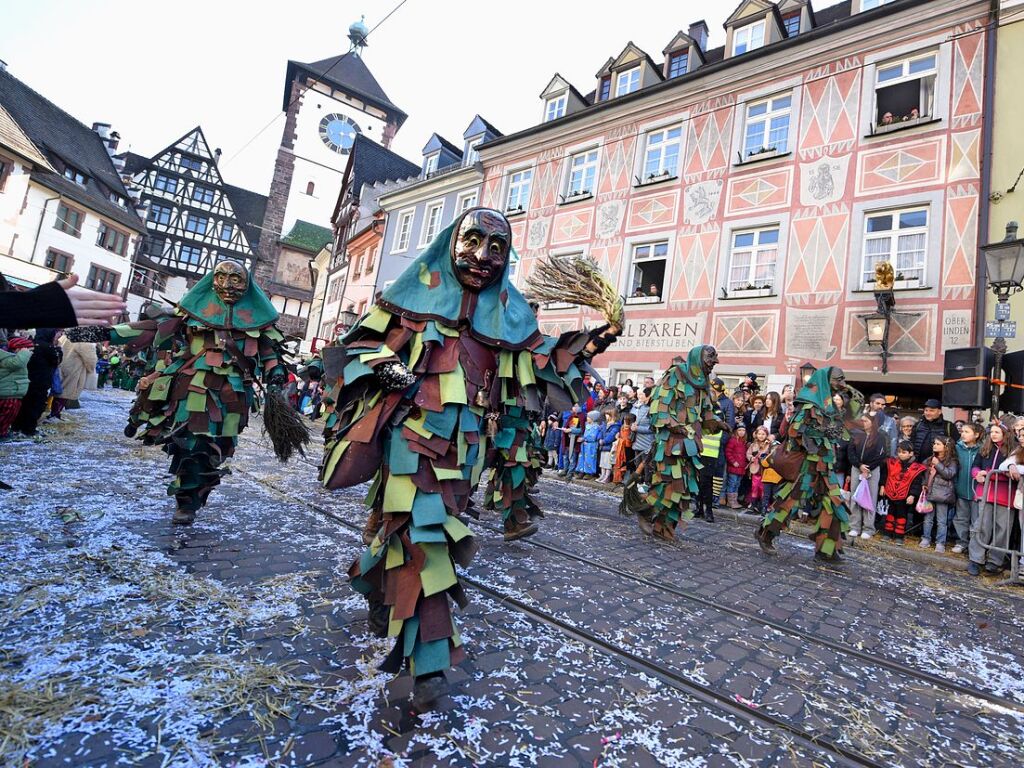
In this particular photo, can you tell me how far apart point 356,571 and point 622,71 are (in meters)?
20.0

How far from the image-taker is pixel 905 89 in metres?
13.0

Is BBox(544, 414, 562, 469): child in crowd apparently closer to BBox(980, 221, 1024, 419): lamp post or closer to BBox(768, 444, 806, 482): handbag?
BBox(768, 444, 806, 482): handbag

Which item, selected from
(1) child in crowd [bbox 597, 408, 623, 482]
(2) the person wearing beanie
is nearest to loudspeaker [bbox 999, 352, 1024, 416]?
(1) child in crowd [bbox 597, 408, 623, 482]

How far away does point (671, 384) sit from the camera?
6.74 m

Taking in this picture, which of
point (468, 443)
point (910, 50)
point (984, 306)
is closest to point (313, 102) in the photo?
point (910, 50)

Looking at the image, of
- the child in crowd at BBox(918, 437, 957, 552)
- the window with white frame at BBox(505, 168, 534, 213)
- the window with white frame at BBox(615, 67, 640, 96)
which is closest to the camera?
the child in crowd at BBox(918, 437, 957, 552)

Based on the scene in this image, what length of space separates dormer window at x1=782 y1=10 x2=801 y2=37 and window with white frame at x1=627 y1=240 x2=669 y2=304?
673cm

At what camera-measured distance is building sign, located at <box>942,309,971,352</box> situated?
10.9m

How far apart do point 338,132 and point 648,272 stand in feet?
139

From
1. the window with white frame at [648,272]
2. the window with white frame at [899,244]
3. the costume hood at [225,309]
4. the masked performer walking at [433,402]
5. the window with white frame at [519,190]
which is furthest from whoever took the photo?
the window with white frame at [519,190]

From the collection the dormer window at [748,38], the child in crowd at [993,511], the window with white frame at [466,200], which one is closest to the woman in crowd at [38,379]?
the child in crowd at [993,511]

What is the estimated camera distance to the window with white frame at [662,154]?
16203mm

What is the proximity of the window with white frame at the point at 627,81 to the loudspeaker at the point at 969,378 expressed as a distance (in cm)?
1438

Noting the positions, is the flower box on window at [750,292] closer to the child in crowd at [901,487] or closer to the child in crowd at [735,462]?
the child in crowd at [735,462]
